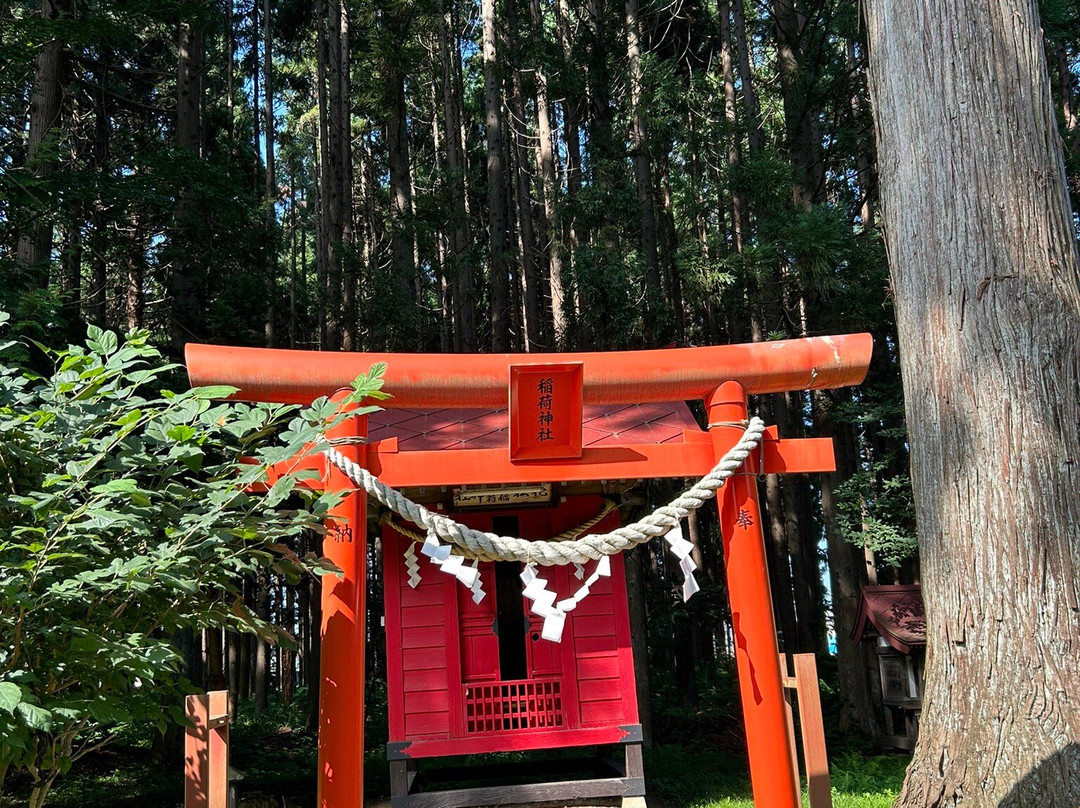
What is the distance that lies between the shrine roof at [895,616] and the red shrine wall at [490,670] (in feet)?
12.2

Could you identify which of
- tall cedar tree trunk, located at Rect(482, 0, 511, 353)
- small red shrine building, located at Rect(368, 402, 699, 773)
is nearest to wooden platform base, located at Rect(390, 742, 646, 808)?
small red shrine building, located at Rect(368, 402, 699, 773)

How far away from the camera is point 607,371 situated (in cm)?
541

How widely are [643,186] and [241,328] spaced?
21.7ft

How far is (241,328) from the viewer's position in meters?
10.9

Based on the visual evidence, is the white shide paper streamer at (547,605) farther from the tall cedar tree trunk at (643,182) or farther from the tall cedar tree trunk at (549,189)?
the tall cedar tree trunk at (549,189)

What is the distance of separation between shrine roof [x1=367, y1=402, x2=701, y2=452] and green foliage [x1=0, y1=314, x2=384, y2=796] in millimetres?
2471

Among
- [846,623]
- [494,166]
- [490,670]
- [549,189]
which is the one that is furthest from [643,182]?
[490,670]

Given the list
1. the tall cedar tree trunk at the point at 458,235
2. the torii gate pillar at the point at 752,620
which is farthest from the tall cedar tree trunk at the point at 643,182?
the torii gate pillar at the point at 752,620

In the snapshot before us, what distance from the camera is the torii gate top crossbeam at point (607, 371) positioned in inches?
203

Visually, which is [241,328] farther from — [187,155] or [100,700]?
[100,700]

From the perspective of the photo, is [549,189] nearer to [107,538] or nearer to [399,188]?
[399,188]

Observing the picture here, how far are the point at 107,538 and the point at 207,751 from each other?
0.99 meters

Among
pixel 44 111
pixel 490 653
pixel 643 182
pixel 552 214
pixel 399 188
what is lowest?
pixel 490 653

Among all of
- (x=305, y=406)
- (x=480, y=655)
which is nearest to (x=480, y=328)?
(x=480, y=655)
